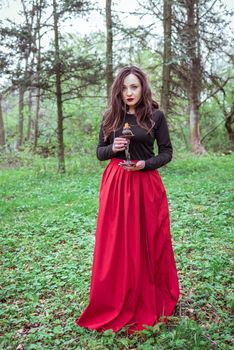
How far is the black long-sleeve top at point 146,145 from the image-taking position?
2934 mm

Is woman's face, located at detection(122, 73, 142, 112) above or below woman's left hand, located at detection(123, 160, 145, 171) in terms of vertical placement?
above

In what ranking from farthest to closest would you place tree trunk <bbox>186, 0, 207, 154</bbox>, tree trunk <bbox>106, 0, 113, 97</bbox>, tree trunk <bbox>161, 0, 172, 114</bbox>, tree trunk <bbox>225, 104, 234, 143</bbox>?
tree trunk <bbox>225, 104, 234, 143</bbox>, tree trunk <bbox>106, 0, 113, 97</bbox>, tree trunk <bbox>186, 0, 207, 154</bbox>, tree trunk <bbox>161, 0, 172, 114</bbox>

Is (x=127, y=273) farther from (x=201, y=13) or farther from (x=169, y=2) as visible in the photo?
(x=201, y=13)

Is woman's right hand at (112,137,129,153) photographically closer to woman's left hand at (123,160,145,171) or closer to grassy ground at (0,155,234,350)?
woman's left hand at (123,160,145,171)

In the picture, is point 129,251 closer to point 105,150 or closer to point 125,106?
point 105,150

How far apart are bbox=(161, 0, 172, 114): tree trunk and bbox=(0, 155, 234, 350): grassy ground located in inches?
128

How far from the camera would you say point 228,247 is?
4746 mm

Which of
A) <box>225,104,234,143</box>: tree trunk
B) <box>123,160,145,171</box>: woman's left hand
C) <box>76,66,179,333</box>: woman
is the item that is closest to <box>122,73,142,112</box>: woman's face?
<box>76,66,179,333</box>: woman

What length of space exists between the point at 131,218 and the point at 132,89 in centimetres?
109

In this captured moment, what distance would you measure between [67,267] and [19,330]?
1328mm

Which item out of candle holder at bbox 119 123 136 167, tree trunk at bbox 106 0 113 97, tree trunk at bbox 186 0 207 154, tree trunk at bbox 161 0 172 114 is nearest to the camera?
candle holder at bbox 119 123 136 167

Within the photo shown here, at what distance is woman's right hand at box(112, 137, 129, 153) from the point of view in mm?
2805

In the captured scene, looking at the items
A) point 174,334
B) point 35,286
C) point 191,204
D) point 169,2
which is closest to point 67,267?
point 35,286

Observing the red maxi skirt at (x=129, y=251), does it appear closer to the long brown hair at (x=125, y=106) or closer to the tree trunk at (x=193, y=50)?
the long brown hair at (x=125, y=106)
